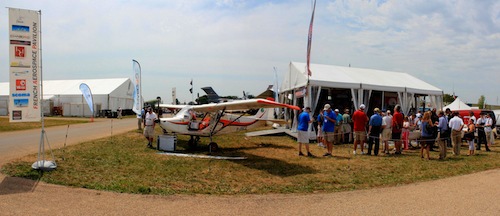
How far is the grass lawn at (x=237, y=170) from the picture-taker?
7.20 metres

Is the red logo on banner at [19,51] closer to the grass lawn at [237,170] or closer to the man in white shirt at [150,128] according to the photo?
the grass lawn at [237,170]

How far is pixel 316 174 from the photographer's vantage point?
28.2 feet

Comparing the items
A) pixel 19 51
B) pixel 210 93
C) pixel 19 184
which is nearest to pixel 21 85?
pixel 19 51

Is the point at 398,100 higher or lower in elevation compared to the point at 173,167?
higher

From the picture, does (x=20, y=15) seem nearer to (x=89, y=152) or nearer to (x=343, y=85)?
(x=89, y=152)

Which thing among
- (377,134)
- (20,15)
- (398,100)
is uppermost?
(20,15)

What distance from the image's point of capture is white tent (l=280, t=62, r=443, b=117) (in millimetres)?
17266

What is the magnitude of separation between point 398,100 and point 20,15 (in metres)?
18.4

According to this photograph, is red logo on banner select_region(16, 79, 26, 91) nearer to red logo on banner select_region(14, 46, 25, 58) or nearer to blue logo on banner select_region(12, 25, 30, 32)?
red logo on banner select_region(14, 46, 25, 58)

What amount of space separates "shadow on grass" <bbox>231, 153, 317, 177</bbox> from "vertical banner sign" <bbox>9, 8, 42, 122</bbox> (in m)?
5.57

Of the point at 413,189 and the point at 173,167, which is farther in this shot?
the point at 173,167

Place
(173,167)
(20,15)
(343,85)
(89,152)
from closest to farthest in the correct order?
(20,15), (173,167), (89,152), (343,85)

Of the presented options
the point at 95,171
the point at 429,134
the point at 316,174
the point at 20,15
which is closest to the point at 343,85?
the point at 429,134

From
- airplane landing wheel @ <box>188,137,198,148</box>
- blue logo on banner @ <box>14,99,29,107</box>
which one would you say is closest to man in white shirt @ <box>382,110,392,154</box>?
airplane landing wheel @ <box>188,137,198,148</box>
